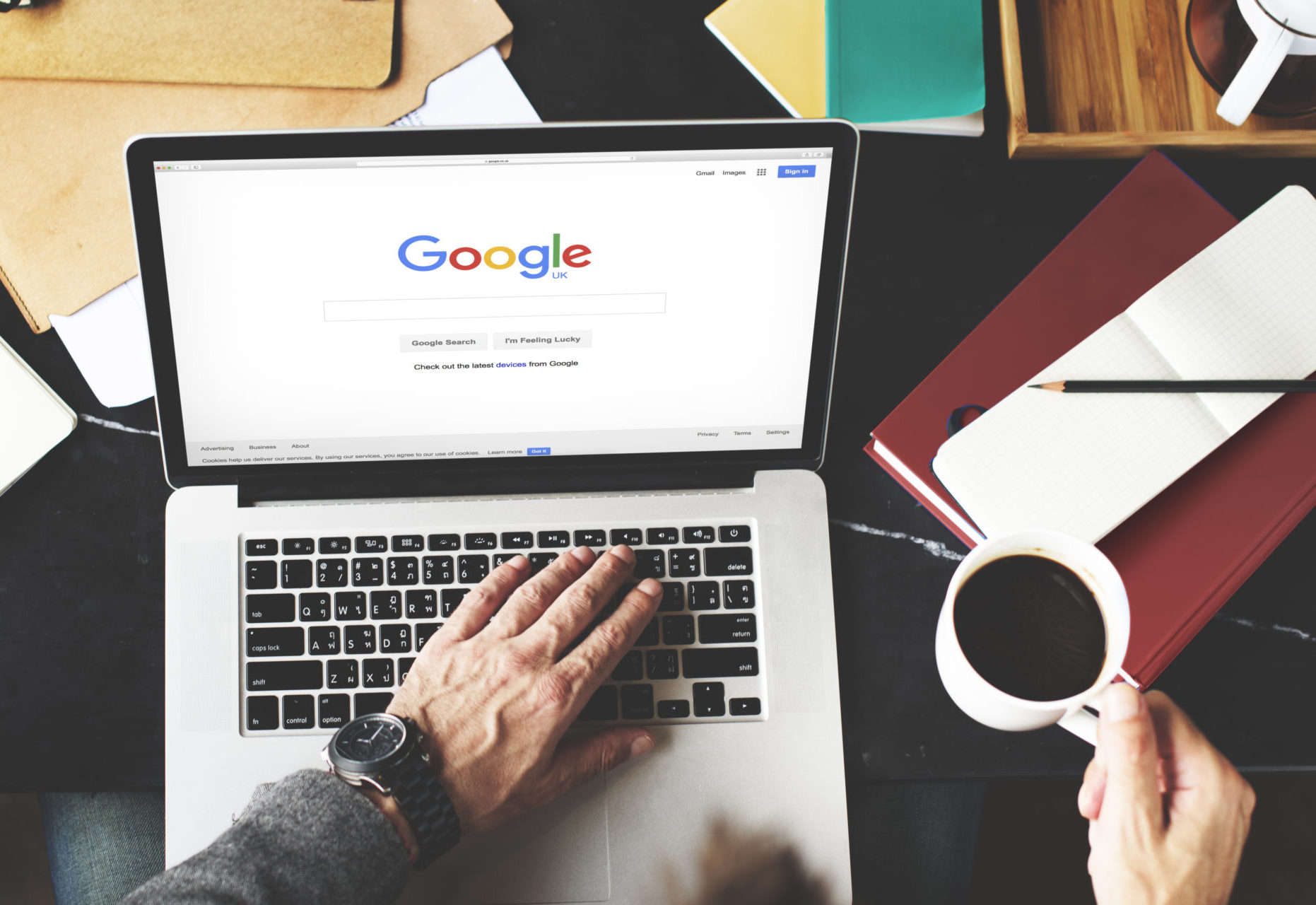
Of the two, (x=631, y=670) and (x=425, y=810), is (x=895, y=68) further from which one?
(x=425, y=810)

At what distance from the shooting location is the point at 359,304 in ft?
2.24

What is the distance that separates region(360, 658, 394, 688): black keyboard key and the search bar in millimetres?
270

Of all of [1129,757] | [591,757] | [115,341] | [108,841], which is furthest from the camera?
[108,841]

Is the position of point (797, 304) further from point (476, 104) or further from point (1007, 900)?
point (1007, 900)

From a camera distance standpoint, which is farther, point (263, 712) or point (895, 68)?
point (895, 68)

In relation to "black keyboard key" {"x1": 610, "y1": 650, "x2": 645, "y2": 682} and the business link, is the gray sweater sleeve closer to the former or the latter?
"black keyboard key" {"x1": 610, "y1": 650, "x2": 645, "y2": 682}

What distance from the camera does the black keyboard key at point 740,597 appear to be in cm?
74

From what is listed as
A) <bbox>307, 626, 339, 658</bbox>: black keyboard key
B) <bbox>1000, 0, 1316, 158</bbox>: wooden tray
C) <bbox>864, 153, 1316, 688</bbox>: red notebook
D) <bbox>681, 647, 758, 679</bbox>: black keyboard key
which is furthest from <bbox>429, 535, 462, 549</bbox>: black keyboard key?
<bbox>1000, 0, 1316, 158</bbox>: wooden tray

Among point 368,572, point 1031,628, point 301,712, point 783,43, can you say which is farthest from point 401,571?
point 783,43

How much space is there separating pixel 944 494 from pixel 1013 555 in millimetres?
105

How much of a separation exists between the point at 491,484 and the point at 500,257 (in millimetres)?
215

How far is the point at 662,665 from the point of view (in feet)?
2.39

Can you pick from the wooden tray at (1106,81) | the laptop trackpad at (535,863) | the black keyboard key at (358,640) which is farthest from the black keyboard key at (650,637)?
the wooden tray at (1106,81)

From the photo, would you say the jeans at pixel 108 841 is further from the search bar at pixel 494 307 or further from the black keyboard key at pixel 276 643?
the search bar at pixel 494 307
